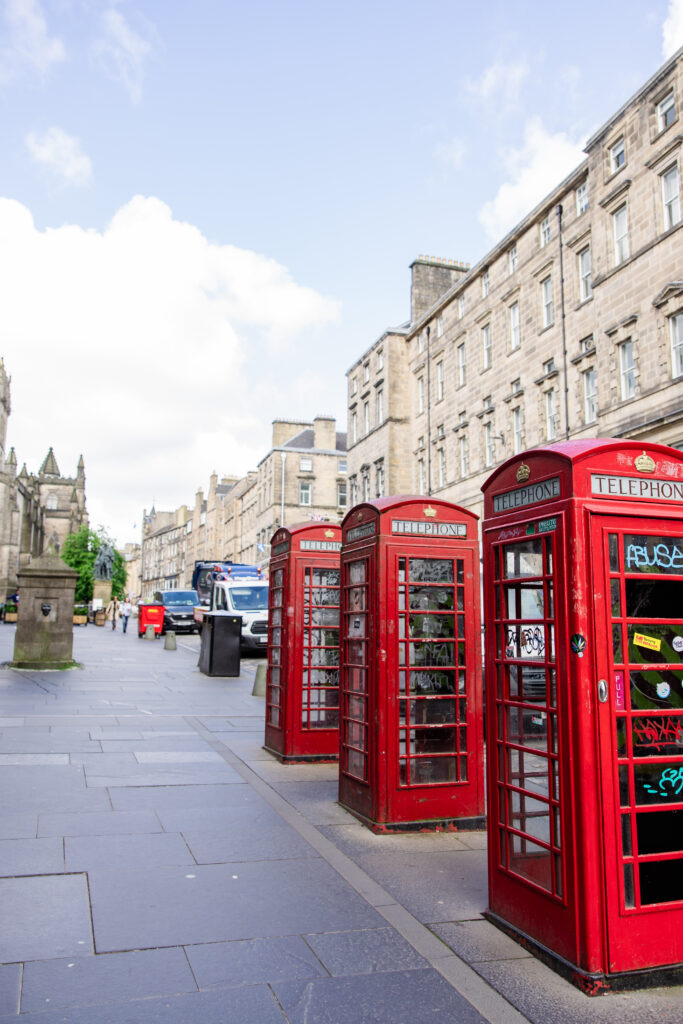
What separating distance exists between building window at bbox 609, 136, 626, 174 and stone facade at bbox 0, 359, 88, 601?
28571mm

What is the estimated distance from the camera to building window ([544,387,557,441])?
31.2 m

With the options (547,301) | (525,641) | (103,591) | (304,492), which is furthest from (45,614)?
(304,492)

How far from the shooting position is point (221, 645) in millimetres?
18562

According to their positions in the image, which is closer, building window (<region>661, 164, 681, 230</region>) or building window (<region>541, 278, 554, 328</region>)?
building window (<region>661, 164, 681, 230</region>)

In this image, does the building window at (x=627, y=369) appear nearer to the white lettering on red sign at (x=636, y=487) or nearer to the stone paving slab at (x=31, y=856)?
the white lettering on red sign at (x=636, y=487)

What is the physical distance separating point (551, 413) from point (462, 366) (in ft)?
30.4

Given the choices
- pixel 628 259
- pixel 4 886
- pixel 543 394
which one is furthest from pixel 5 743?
pixel 543 394

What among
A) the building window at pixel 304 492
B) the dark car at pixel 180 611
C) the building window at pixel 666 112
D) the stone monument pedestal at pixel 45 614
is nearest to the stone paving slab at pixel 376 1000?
the stone monument pedestal at pixel 45 614

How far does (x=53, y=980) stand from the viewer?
11.6 feet

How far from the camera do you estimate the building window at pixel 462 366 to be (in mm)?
39556

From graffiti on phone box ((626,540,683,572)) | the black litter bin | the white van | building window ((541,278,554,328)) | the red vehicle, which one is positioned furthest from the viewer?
the red vehicle

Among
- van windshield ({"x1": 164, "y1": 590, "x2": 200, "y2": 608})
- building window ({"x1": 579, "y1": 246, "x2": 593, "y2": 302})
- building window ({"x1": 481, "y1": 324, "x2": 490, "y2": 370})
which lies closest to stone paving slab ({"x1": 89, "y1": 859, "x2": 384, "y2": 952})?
building window ({"x1": 579, "y1": 246, "x2": 593, "y2": 302})

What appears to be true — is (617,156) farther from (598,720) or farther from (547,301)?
(598,720)

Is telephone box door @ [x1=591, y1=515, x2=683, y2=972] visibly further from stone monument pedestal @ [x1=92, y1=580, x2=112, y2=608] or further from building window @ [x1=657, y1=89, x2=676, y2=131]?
stone monument pedestal @ [x1=92, y1=580, x2=112, y2=608]
